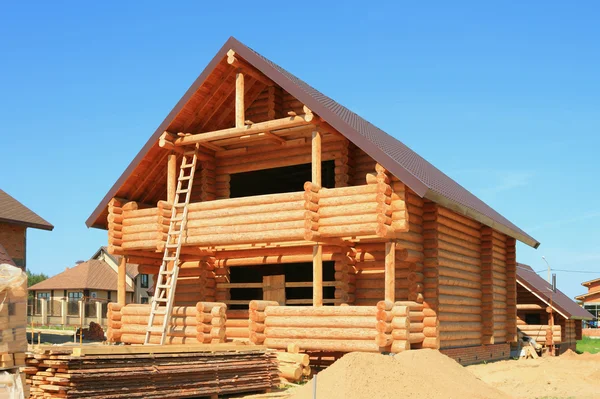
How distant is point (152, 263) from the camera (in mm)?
21766

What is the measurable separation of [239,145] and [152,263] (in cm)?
454

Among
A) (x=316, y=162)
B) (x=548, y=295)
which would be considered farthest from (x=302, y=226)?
(x=548, y=295)

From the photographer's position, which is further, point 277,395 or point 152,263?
point 152,263

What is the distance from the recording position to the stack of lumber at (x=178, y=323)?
57.8 ft

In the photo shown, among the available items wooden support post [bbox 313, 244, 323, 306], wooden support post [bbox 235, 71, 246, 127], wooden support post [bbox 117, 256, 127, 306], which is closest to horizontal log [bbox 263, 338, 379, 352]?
wooden support post [bbox 313, 244, 323, 306]

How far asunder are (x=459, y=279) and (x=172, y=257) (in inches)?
305

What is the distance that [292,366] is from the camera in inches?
609

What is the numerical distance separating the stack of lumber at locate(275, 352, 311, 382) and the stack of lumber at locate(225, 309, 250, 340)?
10.4 ft

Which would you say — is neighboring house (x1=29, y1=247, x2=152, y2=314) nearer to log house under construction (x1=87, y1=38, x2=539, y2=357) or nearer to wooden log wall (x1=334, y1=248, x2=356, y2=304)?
log house under construction (x1=87, y1=38, x2=539, y2=357)

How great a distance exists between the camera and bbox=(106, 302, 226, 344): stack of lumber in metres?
17.6

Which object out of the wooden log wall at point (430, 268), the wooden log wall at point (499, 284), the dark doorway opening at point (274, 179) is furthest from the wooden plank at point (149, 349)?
the wooden log wall at point (499, 284)

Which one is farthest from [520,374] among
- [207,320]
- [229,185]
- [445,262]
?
[229,185]

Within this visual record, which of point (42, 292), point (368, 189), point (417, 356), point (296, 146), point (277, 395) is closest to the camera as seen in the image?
point (277, 395)

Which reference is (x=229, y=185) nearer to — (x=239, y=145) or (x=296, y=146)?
(x=239, y=145)
